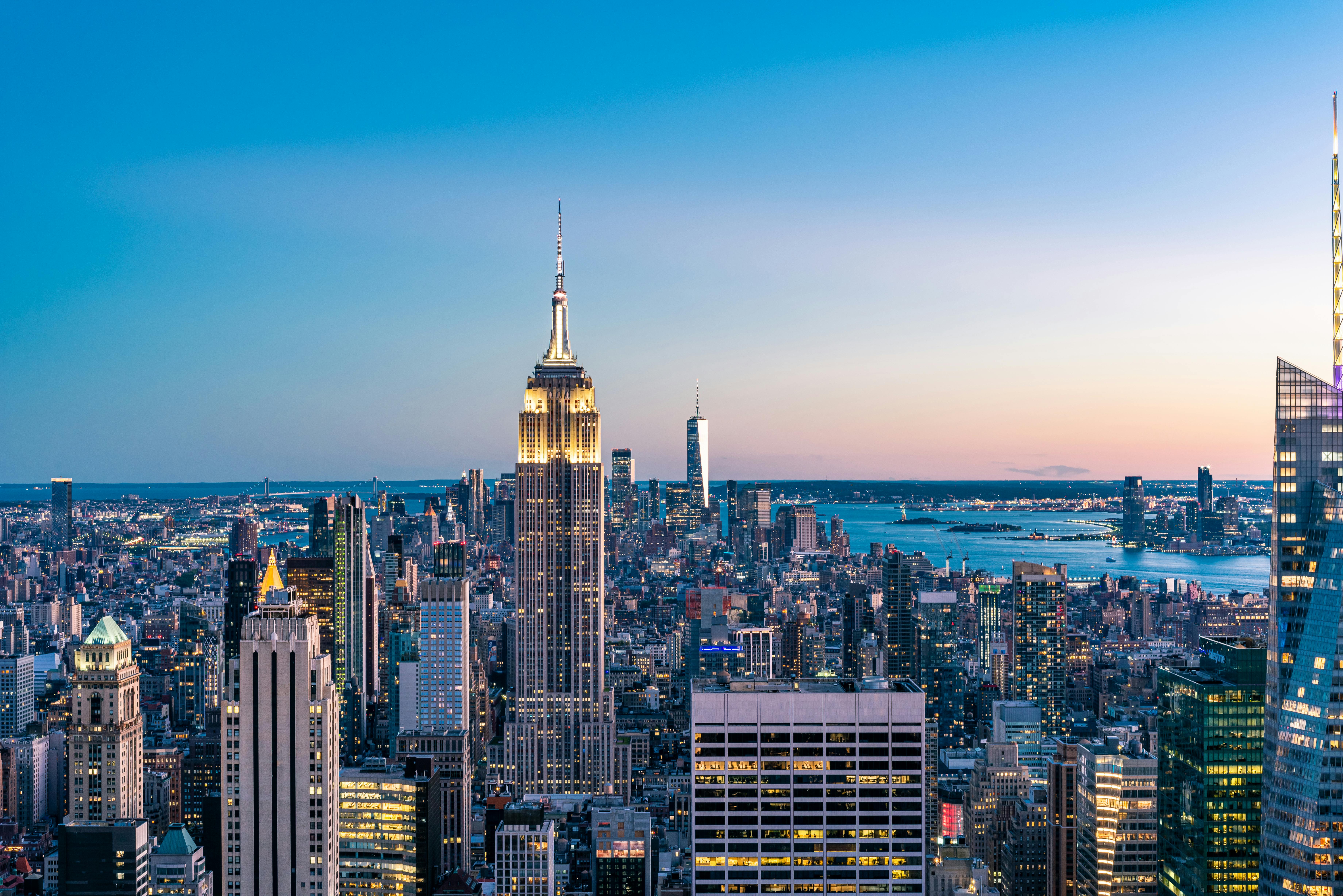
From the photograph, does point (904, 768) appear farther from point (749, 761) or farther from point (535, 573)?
point (535, 573)

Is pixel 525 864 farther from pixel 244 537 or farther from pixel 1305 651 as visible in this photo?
pixel 244 537

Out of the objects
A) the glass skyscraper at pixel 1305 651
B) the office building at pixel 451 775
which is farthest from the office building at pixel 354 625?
the glass skyscraper at pixel 1305 651

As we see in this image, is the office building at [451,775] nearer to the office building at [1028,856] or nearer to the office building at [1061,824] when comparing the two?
the office building at [1028,856]

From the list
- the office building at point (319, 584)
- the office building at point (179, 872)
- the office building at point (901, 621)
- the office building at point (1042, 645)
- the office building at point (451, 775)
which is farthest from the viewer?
the office building at point (901, 621)

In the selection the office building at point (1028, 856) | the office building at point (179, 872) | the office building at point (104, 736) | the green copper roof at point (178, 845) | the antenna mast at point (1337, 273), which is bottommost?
the office building at point (1028, 856)

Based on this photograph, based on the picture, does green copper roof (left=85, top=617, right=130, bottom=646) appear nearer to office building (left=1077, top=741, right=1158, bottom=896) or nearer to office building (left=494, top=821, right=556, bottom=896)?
office building (left=494, top=821, right=556, bottom=896)

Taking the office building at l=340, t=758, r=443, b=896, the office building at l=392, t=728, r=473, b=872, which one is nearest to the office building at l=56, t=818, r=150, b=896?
the office building at l=340, t=758, r=443, b=896
